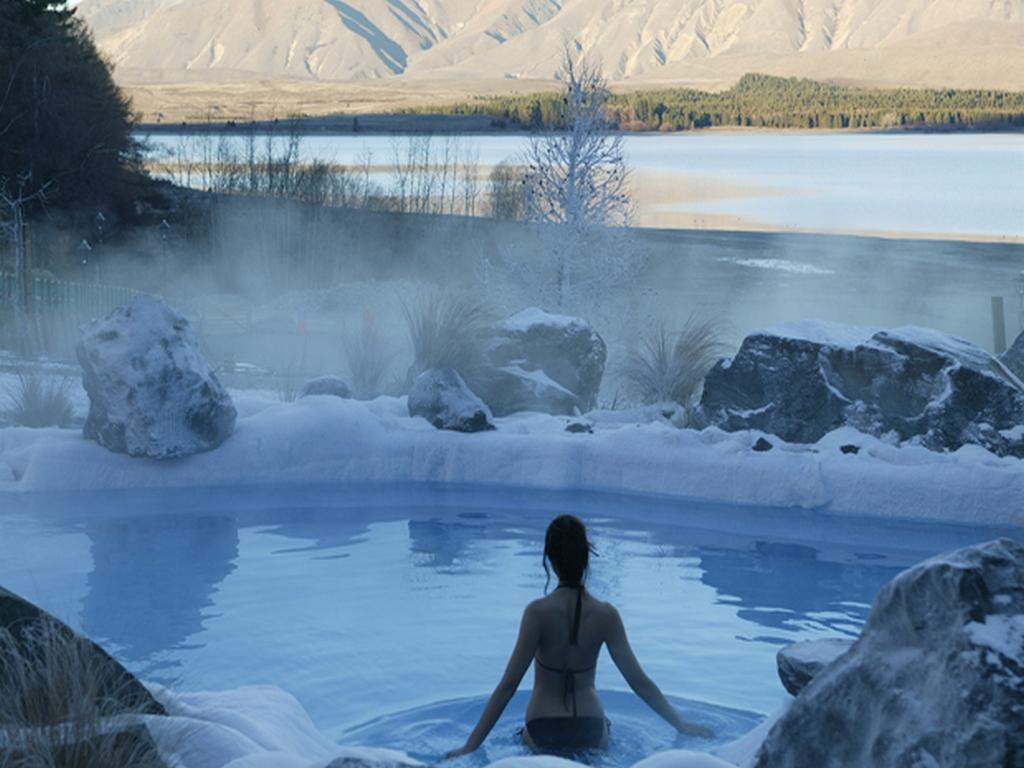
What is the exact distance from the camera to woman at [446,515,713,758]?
4.31m

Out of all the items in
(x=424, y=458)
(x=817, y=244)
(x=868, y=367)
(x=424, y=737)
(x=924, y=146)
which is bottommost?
(x=424, y=737)

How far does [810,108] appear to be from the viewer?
190 ft

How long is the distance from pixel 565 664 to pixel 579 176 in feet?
45.1

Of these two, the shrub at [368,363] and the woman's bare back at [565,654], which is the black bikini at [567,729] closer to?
the woman's bare back at [565,654]

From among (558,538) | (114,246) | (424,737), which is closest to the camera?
(558,538)

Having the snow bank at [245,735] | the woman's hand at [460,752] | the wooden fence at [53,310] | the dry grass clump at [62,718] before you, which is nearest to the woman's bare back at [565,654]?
the woman's hand at [460,752]

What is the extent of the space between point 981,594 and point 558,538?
1.64 meters

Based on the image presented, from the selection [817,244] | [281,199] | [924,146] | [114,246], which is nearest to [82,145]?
[114,246]

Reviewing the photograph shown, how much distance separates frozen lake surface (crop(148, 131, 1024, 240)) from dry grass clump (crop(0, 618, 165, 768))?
29285mm

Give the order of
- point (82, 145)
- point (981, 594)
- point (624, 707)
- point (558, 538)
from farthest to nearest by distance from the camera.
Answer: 1. point (82, 145)
2. point (624, 707)
3. point (558, 538)
4. point (981, 594)

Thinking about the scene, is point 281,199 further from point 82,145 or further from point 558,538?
point 558,538

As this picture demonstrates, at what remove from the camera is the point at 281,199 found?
1220 inches

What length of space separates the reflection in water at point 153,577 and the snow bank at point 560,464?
0.64 metres

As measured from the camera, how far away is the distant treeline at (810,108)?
51.5 metres
